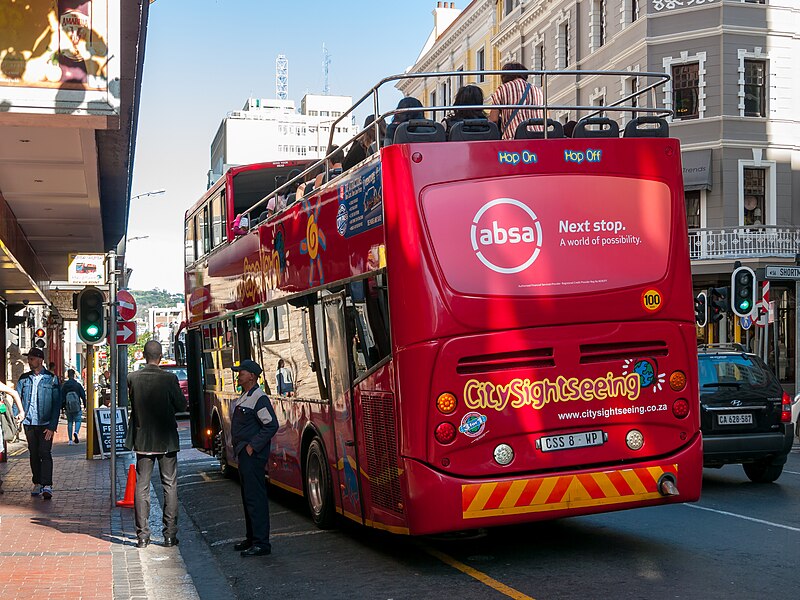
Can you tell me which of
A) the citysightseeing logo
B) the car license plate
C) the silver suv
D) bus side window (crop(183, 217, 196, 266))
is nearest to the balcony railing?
bus side window (crop(183, 217, 196, 266))

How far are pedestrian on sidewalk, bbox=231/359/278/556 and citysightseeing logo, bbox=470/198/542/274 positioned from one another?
2.63 m

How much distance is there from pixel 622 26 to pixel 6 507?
30321mm

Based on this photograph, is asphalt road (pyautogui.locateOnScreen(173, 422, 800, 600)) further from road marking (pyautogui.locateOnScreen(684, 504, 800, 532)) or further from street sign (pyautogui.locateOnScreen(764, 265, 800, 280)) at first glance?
street sign (pyautogui.locateOnScreen(764, 265, 800, 280))

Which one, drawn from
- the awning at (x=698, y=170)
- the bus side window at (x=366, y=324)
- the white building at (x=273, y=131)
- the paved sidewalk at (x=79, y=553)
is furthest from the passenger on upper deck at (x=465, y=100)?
the white building at (x=273, y=131)

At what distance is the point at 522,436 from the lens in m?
8.84

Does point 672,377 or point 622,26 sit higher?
point 622,26

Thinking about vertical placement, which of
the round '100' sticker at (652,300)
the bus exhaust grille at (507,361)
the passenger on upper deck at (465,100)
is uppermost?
the passenger on upper deck at (465,100)

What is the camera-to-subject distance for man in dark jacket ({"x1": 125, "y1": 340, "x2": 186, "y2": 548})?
11.1m

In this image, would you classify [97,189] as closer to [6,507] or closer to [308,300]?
[6,507]

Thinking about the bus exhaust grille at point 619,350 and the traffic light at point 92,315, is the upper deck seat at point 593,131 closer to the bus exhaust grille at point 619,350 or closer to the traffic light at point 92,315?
the bus exhaust grille at point 619,350

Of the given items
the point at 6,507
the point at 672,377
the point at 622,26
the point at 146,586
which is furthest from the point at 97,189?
the point at 622,26

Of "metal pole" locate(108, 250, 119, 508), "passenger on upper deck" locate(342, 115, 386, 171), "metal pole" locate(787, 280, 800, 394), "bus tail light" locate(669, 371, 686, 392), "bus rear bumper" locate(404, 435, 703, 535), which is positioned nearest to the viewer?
"bus rear bumper" locate(404, 435, 703, 535)

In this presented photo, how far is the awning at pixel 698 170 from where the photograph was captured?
36375 millimetres

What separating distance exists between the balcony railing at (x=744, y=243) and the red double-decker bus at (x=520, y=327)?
89.3ft
